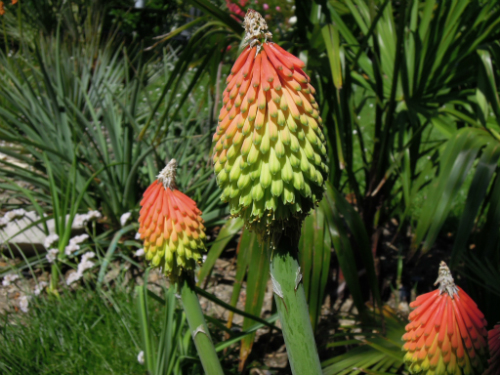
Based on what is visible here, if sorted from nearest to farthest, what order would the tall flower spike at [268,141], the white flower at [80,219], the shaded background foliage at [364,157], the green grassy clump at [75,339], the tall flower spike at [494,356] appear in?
the tall flower spike at [268,141]
the tall flower spike at [494,356]
the shaded background foliage at [364,157]
the green grassy clump at [75,339]
the white flower at [80,219]

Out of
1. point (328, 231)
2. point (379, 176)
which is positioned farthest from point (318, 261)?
point (379, 176)

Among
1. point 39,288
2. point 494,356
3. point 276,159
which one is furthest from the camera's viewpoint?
point 39,288

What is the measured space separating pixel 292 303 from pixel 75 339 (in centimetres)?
121

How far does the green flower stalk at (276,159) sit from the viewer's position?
71cm

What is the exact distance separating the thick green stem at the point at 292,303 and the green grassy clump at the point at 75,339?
95 cm

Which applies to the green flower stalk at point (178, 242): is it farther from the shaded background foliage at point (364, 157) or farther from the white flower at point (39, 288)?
the white flower at point (39, 288)

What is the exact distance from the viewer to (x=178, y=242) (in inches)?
39.4

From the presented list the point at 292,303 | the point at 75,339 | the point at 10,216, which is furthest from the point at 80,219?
the point at 292,303

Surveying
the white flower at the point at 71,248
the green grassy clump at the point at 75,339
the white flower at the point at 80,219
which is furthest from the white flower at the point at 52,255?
the green grassy clump at the point at 75,339

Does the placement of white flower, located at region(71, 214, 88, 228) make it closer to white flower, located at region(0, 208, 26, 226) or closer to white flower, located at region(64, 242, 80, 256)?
white flower, located at region(64, 242, 80, 256)

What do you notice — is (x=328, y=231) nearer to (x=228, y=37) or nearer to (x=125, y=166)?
(x=228, y=37)

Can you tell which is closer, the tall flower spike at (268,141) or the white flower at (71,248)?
the tall flower spike at (268,141)

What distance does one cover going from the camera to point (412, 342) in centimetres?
83

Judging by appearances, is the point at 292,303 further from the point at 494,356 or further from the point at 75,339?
the point at 75,339
